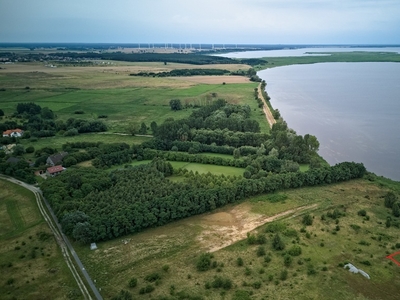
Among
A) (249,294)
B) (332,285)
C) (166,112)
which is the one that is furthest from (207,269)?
(166,112)

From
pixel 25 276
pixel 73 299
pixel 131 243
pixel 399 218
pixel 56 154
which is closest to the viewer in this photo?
pixel 73 299

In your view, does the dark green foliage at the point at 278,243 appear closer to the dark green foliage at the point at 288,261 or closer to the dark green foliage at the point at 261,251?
the dark green foliage at the point at 261,251

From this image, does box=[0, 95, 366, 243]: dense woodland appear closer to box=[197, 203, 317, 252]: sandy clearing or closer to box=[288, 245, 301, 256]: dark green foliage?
box=[197, 203, 317, 252]: sandy clearing

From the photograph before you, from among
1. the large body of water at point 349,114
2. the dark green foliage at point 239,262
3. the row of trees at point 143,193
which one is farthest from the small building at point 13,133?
the large body of water at point 349,114

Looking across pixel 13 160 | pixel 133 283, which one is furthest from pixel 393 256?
pixel 13 160

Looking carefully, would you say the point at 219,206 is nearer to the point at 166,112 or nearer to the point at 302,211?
the point at 302,211

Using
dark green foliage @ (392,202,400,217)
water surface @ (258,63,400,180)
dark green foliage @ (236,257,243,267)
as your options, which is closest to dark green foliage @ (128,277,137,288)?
dark green foliage @ (236,257,243,267)
